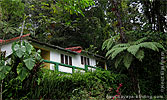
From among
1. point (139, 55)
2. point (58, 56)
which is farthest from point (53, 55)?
point (139, 55)

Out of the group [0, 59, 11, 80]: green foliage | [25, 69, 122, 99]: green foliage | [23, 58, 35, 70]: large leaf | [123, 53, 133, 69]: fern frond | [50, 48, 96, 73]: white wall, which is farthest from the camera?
[50, 48, 96, 73]: white wall

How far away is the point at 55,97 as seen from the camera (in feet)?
18.5

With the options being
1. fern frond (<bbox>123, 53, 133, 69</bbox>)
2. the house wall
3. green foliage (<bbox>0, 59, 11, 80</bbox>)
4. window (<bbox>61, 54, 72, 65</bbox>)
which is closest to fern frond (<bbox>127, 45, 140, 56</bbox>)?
fern frond (<bbox>123, 53, 133, 69</bbox>)

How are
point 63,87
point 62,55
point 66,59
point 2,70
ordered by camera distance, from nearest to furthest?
point 2,70
point 63,87
point 62,55
point 66,59

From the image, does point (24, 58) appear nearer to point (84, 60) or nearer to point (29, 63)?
point (29, 63)

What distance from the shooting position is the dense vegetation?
4.38 m

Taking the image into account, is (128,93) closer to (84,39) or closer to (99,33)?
(99,33)

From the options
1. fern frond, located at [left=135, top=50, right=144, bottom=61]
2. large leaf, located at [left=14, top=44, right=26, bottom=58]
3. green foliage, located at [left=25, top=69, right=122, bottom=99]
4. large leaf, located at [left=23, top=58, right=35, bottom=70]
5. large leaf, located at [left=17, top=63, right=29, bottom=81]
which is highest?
fern frond, located at [left=135, top=50, right=144, bottom=61]

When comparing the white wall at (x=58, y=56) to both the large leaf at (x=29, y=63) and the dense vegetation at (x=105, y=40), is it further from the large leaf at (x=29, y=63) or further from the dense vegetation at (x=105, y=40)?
the large leaf at (x=29, y=63)

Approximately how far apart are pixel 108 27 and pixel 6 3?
11315 mm

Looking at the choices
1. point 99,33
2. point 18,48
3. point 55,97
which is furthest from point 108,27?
point 18,48

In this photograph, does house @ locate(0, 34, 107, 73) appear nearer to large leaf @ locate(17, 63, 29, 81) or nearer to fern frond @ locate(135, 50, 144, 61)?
fern frond @ locate(135, 50, 144, 61)

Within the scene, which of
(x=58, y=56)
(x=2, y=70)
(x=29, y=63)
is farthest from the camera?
(x=58, y=56)

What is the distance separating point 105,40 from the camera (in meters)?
Answer: 13.7
